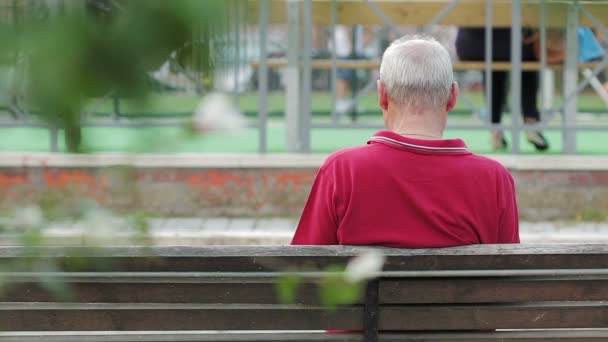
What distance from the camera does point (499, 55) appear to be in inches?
347

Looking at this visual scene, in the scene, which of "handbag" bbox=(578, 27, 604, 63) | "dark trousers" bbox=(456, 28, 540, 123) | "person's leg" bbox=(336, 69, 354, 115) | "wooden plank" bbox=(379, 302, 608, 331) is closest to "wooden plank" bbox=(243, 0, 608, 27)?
"dark trousers" bbox=(456, 28, 540, 123)

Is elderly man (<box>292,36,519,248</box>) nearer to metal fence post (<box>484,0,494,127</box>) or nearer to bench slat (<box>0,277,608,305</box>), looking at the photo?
bench slat (<box>0,277,608,305</box>)

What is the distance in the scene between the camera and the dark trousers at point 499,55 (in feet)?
28.6

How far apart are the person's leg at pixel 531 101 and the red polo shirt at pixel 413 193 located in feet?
21.4

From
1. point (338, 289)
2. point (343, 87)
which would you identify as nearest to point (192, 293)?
point (338, 289)

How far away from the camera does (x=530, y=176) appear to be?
7945 mm

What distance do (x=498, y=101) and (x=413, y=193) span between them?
21.9 ft

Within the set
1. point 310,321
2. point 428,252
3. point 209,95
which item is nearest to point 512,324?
point 428,252

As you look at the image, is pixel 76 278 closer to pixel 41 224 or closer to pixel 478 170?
pixel 41 224

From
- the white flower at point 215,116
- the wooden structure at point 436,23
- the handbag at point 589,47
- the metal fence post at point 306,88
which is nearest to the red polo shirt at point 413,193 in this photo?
the white flower at point 215,116

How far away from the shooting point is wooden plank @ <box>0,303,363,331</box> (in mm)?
1873

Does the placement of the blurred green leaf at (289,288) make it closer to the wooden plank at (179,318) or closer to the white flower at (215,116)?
the white flower at (215,116)

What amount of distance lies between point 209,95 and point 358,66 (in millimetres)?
7568

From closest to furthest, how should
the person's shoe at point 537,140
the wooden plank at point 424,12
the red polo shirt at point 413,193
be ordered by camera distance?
the red polo shirt at point 413,193, the wooden plank at point 424,12, the person's shoe at point 537,140
